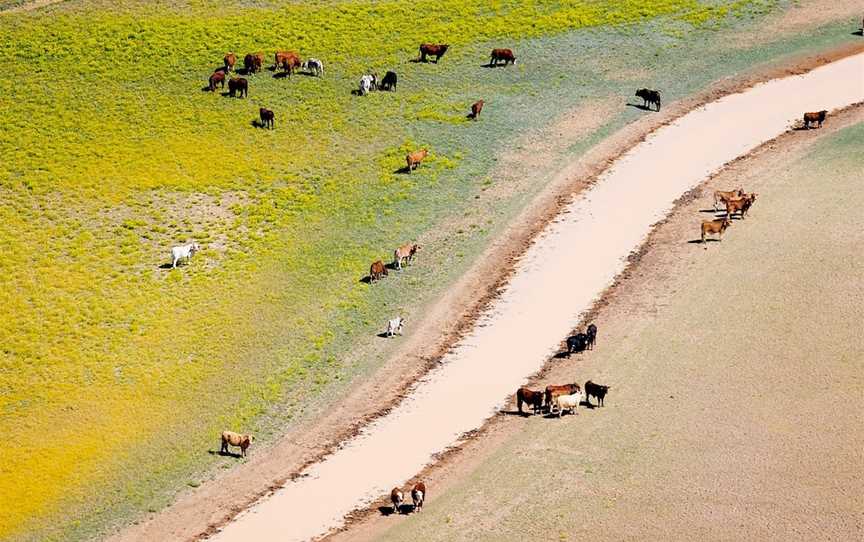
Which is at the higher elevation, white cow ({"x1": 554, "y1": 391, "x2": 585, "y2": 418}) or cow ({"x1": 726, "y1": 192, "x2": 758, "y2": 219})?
cow ({"x1": 726, "y1": 192, "x2": 758, "y2": 219})

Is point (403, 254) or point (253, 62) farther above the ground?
point (253, 62)

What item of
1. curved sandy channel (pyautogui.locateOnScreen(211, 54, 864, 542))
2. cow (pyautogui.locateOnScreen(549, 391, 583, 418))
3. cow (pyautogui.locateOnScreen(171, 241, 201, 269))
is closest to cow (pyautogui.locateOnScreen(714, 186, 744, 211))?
curved sandy channel (pyautogui.locateOnScreen(211, 54, 864, 542))

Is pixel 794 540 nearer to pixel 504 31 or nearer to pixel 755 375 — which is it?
pixel 755 375

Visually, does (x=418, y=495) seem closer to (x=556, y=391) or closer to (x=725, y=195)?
(x=556, y=391)

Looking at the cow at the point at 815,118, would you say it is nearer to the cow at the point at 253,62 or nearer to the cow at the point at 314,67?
the cow at the point at 314,67

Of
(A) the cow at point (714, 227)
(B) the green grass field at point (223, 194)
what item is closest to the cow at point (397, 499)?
(B) the green grass field at point (223, 194)

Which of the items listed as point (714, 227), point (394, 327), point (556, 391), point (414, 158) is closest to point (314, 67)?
point (414, 158)

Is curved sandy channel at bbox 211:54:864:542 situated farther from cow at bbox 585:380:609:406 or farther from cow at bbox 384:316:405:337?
cow at bbox 585:380:609:406

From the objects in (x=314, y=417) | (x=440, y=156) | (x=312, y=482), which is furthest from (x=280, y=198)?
(x=312, y=482)
